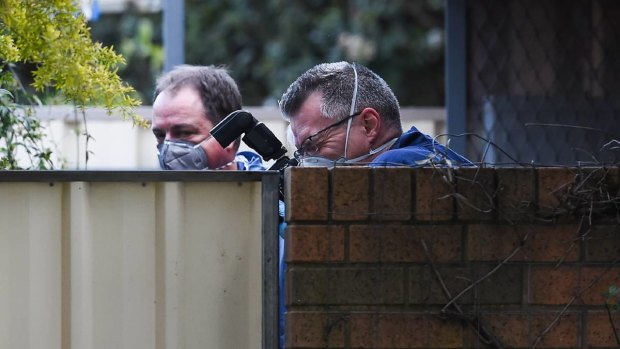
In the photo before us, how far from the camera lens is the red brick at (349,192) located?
8.65 feet

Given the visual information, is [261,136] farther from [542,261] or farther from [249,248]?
[542,261]

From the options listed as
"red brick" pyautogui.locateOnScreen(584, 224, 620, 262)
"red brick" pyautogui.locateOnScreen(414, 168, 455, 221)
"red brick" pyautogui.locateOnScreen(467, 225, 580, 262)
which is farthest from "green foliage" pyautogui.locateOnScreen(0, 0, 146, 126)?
"red brick" pyautogui.locateOnScreen(584, 224, 620, 262)

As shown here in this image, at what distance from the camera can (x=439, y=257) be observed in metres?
2.65

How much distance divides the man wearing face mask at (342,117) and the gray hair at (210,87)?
2.37ft

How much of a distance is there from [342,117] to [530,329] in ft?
3.65

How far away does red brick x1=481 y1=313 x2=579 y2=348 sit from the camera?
266cm

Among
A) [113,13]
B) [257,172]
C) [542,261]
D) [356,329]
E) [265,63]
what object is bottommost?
[356,329]

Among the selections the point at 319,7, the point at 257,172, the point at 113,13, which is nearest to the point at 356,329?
the point at 257,172

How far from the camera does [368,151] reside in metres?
3.51

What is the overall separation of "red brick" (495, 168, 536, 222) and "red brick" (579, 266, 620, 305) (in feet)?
0.67

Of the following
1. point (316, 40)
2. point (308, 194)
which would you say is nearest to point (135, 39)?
point (316, 40)

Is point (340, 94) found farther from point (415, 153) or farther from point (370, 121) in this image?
point (415, 153)

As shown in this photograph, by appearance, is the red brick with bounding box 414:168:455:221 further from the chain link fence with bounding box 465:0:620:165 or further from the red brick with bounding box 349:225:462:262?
the chain link fence with bounding box 465:0:620:165

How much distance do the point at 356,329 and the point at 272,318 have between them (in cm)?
24
